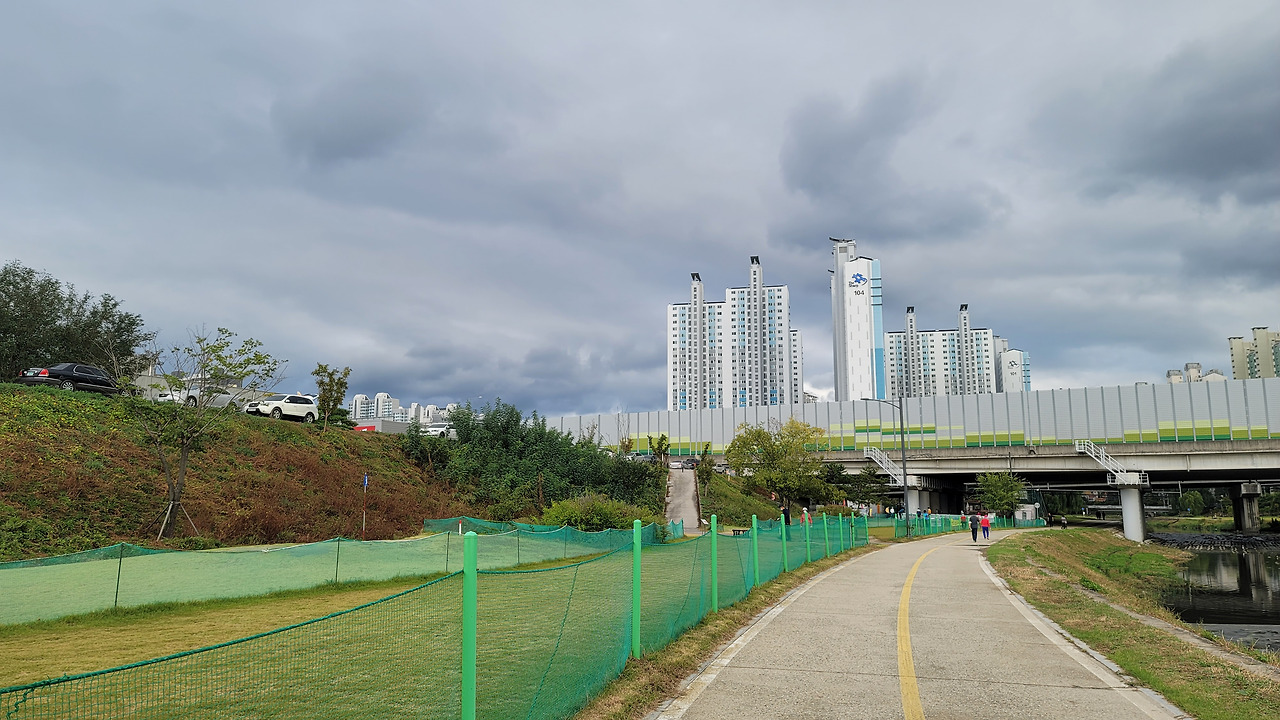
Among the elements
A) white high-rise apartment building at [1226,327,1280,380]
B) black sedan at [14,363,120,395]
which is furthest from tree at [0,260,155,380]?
white high-rise apartment building at [1226,327,1280,380]

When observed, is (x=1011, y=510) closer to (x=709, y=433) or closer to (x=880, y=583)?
(x=709, y=433)

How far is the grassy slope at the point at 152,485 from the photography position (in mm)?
21391

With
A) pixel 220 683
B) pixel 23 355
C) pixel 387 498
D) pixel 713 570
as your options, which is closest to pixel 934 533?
pixel 387 498

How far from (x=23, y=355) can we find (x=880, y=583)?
48.1m

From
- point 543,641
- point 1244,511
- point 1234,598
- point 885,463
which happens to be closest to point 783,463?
point 885,463

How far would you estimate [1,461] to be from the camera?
73.7 feet

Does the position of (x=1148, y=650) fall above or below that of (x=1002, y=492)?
below

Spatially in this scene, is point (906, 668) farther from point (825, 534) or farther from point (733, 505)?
point (733, 505)

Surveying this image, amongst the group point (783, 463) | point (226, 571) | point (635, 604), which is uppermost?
point (783, 463)

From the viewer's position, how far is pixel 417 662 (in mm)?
5656

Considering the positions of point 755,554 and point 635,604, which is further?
point 755,554

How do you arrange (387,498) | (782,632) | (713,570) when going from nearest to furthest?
(782,632) < (713,570) < (387,498)

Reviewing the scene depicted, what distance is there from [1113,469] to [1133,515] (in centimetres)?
372

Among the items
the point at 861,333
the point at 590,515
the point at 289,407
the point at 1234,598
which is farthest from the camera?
the point at 861,333
